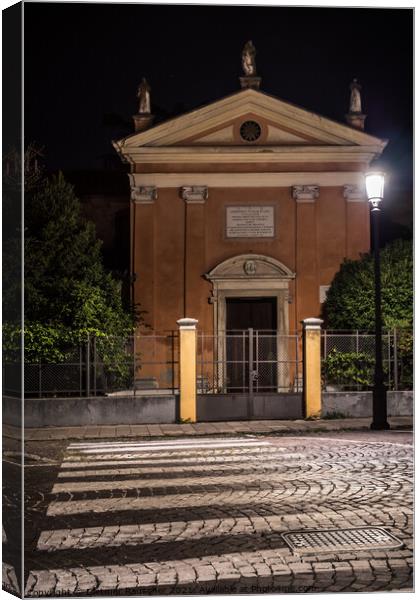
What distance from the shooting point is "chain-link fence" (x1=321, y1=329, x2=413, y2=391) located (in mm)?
15203

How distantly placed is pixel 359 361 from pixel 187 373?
3.67m

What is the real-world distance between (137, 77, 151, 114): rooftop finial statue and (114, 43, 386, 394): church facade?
97 centimetres

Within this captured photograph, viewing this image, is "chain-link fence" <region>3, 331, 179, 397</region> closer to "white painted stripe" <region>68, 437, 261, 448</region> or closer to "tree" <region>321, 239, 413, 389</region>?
"white painted stripe" <region>68, 437, 261, 448</region>

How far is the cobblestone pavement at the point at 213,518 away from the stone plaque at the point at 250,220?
32.0 feet

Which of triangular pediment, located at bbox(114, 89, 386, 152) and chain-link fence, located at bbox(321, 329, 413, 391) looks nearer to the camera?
chain-link fence, located at bbox(321, 329, 413, 391)

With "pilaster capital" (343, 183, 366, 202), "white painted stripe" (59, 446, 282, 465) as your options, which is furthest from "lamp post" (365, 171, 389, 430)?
"pilaster capital" (343, 183, 366, 202)

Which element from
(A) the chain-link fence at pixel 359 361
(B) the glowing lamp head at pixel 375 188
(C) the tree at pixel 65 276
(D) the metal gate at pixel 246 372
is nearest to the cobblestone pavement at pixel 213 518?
(D) the metal gate at pixel 246 372

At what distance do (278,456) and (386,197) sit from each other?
43.5 ft

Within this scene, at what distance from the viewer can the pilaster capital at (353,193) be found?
63.4ft

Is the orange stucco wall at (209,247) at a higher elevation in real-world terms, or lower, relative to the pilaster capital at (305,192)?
lower

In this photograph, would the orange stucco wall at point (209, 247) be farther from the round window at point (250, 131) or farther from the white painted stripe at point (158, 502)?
the white painted stripe at point (158, 502)

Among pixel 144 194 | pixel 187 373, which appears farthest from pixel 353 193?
pixel 187 373

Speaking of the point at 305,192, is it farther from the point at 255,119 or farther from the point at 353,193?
the point at 255,119

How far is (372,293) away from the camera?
17.1 metres
